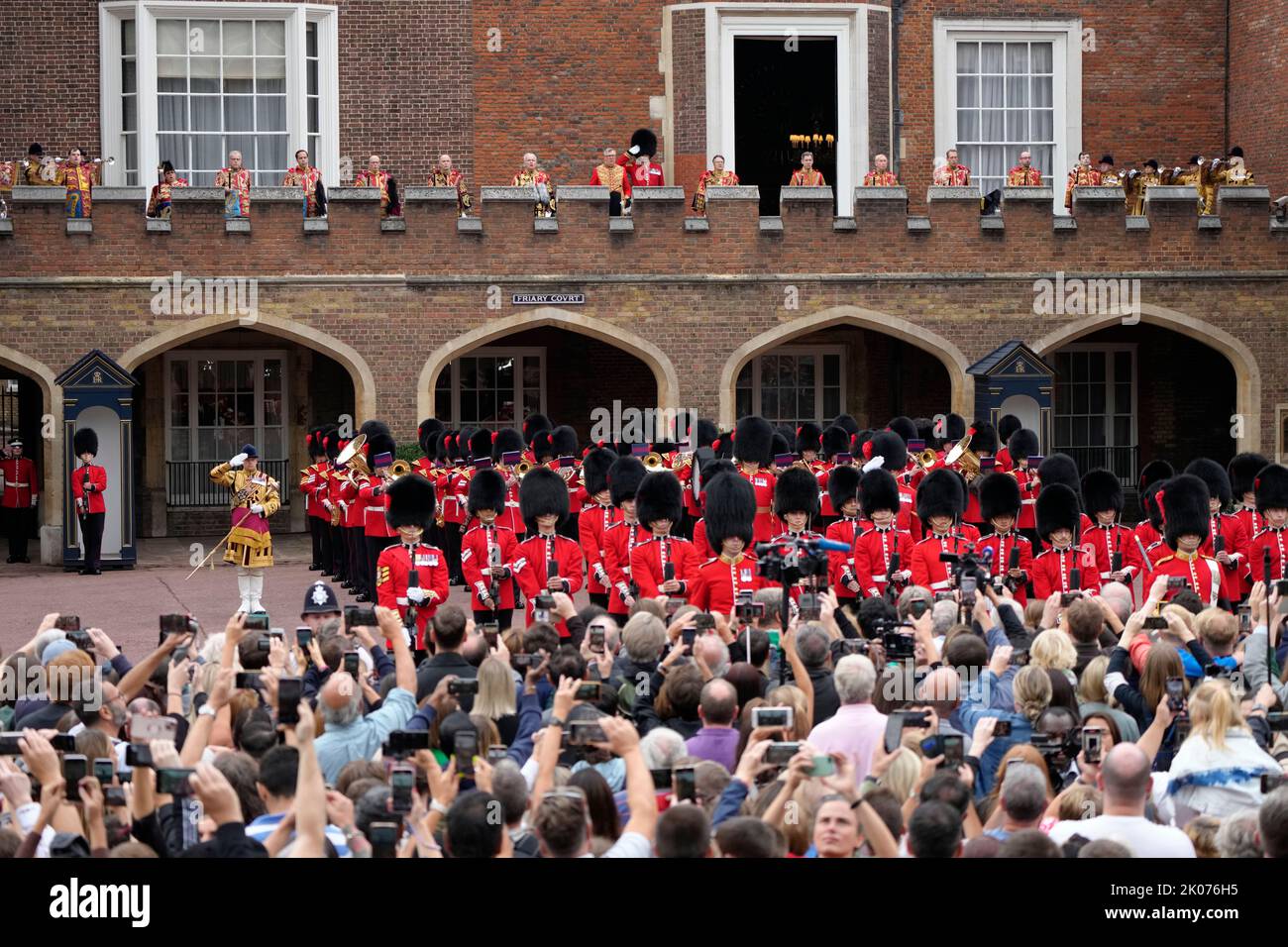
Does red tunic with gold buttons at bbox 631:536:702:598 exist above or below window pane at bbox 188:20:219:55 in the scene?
below

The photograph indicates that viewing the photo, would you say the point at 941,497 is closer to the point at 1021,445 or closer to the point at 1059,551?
the point at 1059,551

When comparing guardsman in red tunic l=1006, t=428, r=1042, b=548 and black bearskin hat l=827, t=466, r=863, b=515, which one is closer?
black bearskin hat l=827, t=466, r=863, b=515

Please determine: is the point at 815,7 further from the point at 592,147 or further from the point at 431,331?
the point at 431,331

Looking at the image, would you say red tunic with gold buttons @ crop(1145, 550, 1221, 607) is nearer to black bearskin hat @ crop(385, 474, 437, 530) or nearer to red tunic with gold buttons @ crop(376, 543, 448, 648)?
red tunic with gold buttons @ crop(376, 543, 448, 648)

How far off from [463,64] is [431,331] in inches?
167

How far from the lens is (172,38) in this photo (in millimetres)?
23453

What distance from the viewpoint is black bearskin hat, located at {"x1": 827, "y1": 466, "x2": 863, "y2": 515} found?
47.5ft

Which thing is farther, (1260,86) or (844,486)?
(1260,86)

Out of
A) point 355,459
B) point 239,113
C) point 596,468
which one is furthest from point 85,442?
point 596,468

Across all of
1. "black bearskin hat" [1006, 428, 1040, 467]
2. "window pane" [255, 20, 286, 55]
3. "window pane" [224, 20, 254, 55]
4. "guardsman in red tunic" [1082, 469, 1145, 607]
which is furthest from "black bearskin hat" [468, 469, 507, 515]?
"window pane" [224, 20, 254, 55]

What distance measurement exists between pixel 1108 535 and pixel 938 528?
3.83 ft

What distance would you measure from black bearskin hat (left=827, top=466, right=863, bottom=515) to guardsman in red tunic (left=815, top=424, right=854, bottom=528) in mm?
626

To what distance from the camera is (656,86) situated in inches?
973
